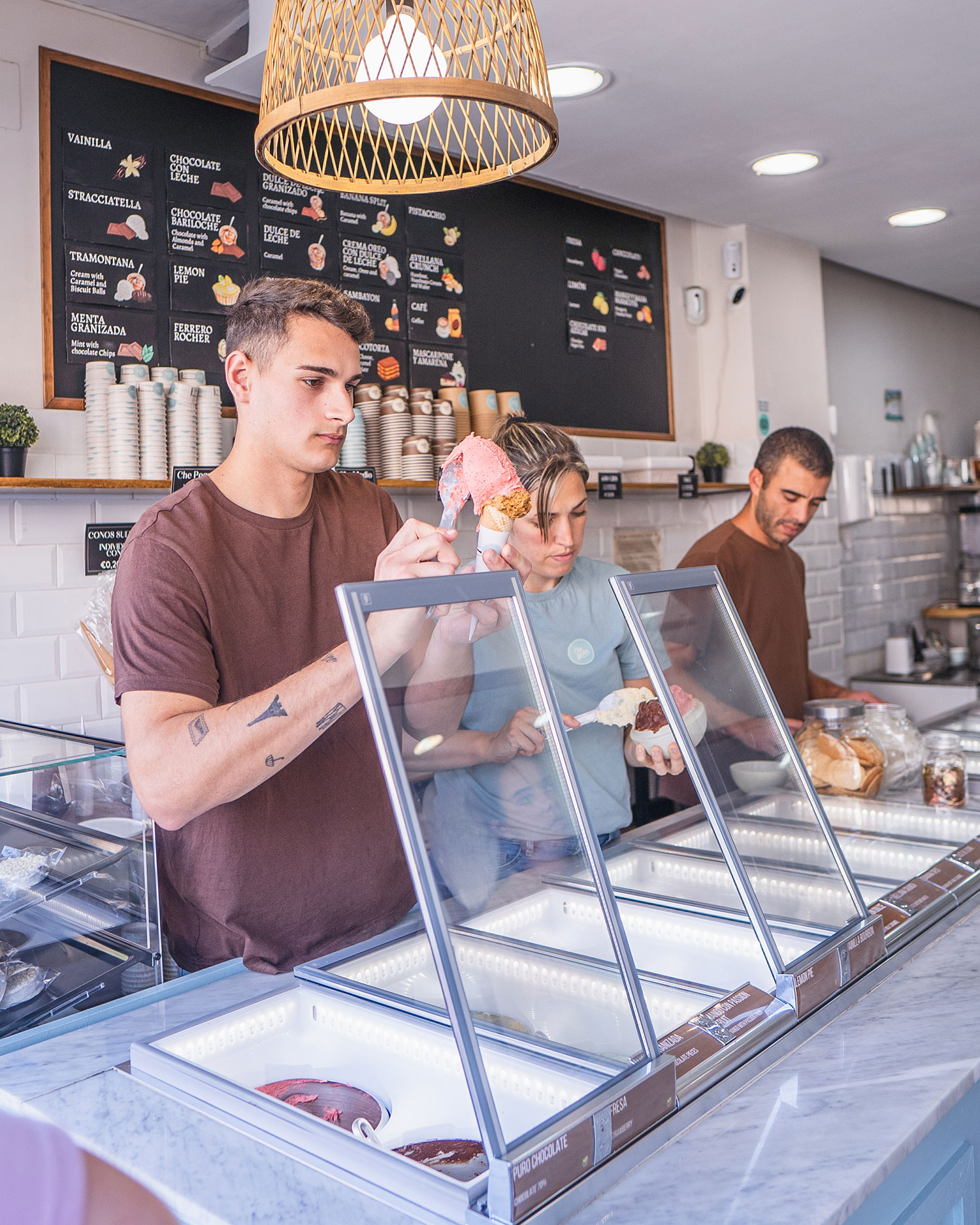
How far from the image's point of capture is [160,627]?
1.57 metres

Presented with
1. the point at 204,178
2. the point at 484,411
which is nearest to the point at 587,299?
the point at 484,411

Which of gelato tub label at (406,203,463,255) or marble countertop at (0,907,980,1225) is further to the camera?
gelato tub label at (406,203,463,255)

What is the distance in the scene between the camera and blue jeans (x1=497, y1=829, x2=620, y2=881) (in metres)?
1.19

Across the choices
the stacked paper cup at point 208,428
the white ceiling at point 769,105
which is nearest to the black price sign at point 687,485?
the white ceiling at point 769,105

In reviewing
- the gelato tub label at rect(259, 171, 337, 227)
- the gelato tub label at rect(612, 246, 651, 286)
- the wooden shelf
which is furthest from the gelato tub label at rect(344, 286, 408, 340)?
the gelato tub label at rect(612, 246, 651, 286)

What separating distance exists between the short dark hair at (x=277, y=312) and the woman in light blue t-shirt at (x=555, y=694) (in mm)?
581

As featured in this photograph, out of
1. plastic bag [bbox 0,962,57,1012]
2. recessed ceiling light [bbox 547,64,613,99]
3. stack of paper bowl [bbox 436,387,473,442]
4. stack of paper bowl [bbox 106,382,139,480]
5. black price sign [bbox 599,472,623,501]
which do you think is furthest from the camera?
black price sign [bbox 599,472,623,501]

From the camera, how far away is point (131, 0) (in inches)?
113

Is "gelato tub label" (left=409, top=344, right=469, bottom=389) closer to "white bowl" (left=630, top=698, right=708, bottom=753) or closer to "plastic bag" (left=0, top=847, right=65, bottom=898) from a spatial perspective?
"white bowl" (left=630, top=698, right=708, bottom=753)

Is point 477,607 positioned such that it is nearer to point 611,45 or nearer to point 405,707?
point 405,707

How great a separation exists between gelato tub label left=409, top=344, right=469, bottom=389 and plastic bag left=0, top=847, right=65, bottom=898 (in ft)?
8.48

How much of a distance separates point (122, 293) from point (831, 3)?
195cm

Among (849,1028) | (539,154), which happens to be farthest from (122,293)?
(849,1028)

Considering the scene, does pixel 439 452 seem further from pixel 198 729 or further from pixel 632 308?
pixel 198 729
